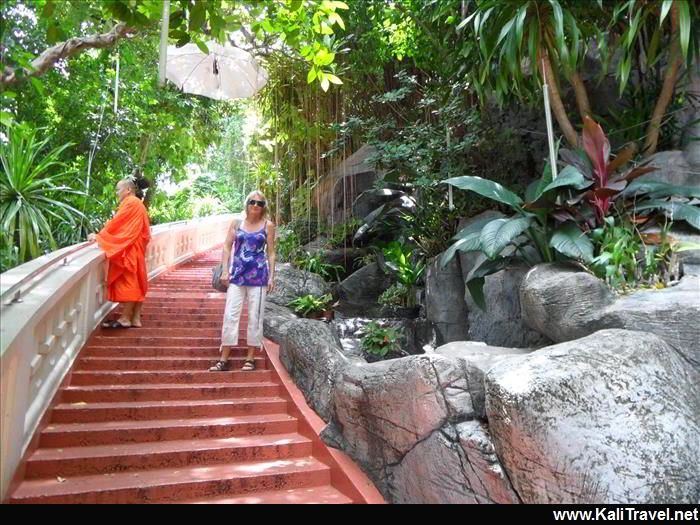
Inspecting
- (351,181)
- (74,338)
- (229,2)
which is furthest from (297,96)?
(74,338)

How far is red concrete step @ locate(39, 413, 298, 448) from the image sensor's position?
3.18 m

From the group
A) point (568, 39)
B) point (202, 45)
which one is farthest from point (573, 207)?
point (202, 45)

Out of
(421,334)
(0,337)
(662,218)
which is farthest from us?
(421,334)

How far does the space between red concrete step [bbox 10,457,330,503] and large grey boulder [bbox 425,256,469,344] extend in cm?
358

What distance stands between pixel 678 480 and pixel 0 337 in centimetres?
302

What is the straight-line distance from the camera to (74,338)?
404cm

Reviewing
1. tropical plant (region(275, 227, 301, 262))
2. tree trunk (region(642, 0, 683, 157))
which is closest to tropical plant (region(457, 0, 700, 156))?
tree trunk (region(642, 0, 683, 157))

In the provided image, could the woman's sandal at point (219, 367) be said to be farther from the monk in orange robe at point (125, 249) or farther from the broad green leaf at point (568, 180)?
the broad green leaf at point (568, 180)

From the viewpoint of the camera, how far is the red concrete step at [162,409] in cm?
344

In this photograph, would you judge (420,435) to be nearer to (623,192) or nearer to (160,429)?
(160,429)

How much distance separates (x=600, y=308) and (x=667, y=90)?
10.2 feet

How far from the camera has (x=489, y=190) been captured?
488 centimetres

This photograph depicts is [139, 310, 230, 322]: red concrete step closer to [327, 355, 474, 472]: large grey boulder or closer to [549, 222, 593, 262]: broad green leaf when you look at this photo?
[327, 355, 474, 472]: large grey boulder
